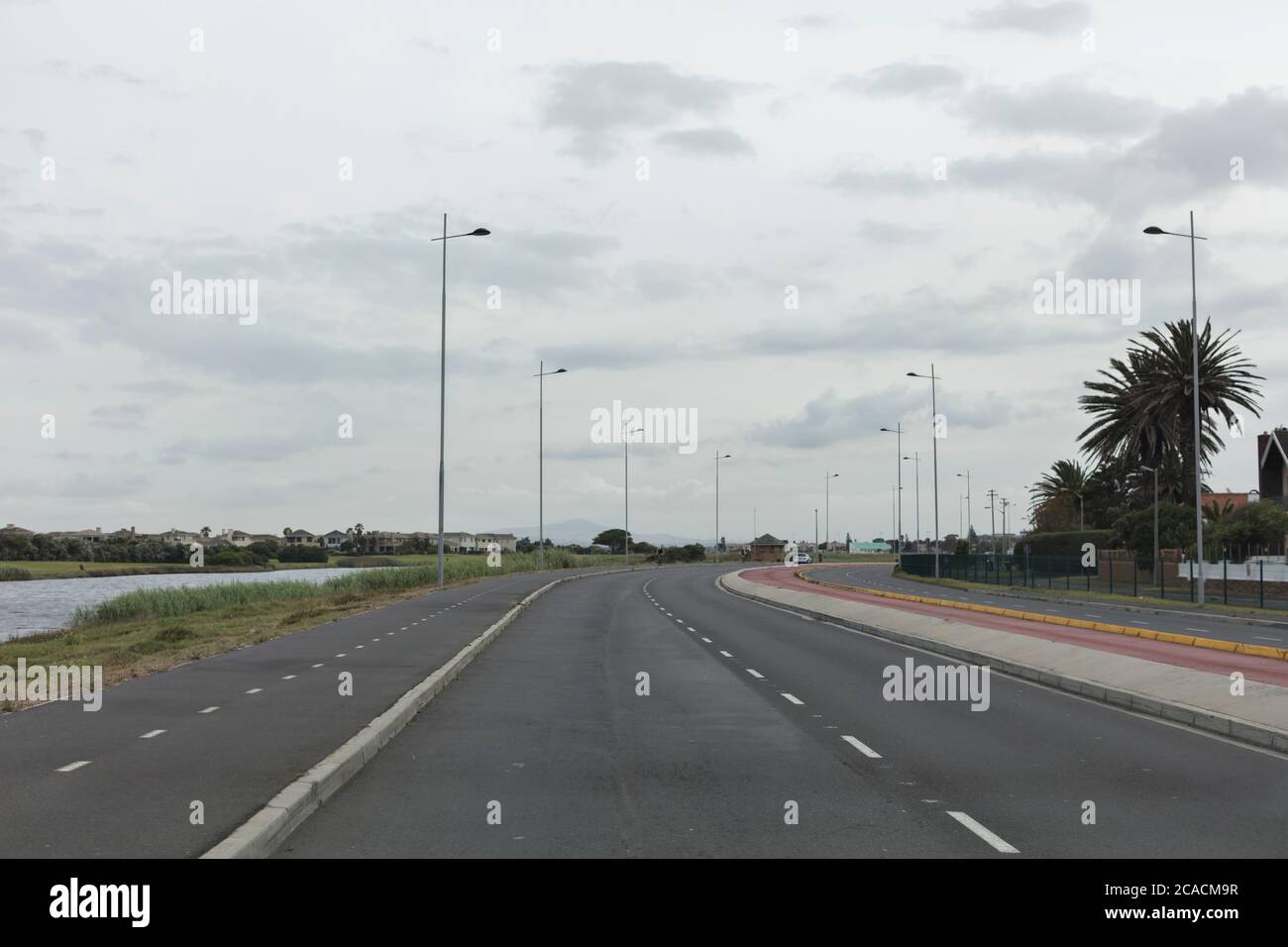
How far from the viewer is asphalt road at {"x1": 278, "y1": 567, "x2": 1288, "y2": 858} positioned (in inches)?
325

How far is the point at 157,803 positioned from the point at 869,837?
5.14 meters

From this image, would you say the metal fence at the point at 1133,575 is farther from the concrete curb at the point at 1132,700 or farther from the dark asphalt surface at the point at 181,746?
the dark asphalt surface at the point at 181,746

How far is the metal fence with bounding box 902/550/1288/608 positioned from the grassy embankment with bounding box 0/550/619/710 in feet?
105

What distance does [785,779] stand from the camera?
10695 mm

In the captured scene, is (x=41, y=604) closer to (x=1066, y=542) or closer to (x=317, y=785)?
(x=317, y=785)

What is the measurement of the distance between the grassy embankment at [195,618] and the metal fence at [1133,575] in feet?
105

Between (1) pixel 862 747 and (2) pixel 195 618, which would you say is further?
(2) pixel 195 618

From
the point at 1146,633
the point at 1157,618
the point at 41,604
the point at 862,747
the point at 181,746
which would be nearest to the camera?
the point at 181,746

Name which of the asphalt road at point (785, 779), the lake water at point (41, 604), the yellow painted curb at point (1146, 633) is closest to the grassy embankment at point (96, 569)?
the lake water at point (41, 604)

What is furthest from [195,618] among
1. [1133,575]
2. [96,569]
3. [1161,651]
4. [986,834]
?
[96,569]

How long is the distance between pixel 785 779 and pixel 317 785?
157 inches

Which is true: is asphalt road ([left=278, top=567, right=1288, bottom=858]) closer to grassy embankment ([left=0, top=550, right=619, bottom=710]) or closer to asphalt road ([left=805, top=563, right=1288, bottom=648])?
grassy embankment ([left=0, top=550, right=619, bottom=710])
